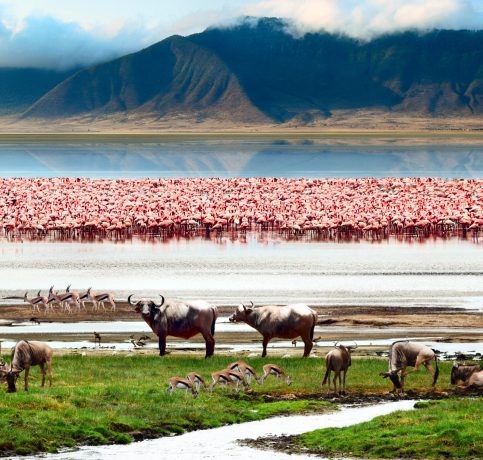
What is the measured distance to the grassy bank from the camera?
1916cm

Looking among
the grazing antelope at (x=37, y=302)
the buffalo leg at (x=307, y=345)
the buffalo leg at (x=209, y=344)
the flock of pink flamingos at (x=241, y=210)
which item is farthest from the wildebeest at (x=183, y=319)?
the flock of pink flamingos at (x=241, y=210)

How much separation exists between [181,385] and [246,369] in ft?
4.60

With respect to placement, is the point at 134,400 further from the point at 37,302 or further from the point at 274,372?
the point at 37,302

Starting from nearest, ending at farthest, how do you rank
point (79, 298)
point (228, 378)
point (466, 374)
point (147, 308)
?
point (228, 378)
point (466, 374)
point (147, 308)
point (79, 298)

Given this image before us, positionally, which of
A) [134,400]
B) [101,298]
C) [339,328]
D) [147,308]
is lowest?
[134,400]

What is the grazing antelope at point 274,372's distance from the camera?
22.4 metres

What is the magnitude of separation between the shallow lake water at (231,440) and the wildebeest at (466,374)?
1332 mm

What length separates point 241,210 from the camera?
60.6 meters

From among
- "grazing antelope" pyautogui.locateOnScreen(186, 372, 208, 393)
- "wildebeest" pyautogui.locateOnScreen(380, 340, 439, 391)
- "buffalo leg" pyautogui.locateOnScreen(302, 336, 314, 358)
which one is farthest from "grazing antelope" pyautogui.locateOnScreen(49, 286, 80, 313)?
"wildebeest" pyautogui.locateOnScreen(380, 340, 439, 391)

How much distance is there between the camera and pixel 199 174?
107625mm

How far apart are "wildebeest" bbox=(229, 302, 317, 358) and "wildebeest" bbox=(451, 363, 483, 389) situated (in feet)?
13.2

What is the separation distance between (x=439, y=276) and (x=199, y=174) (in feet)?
226

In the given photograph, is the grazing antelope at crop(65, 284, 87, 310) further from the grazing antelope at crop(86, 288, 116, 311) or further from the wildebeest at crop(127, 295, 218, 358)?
the wildebeest at crop(127, 295, 218, 358)

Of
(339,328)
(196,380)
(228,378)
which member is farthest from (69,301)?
(228,378)
